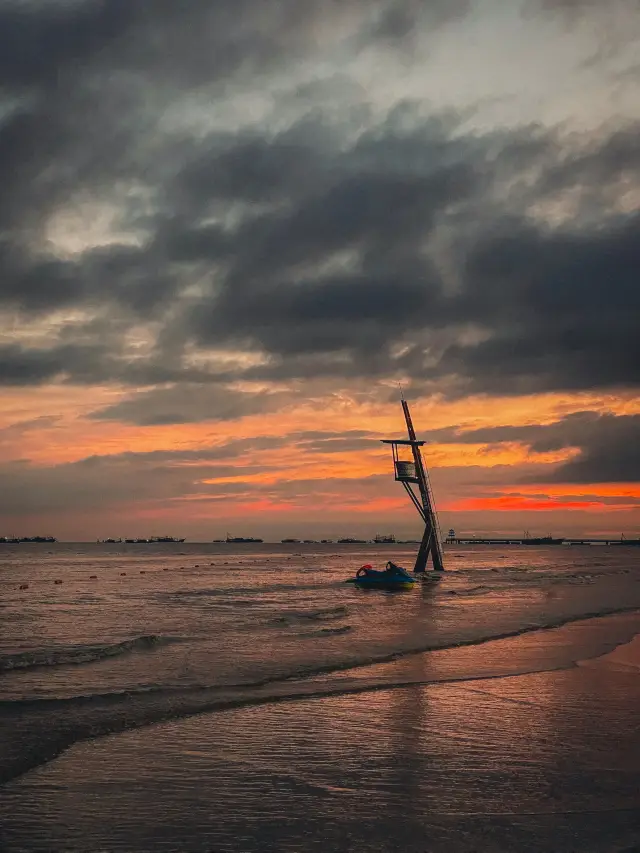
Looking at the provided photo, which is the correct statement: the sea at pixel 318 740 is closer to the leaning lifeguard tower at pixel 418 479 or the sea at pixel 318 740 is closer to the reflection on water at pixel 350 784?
the reflection on water at pixel 350 784

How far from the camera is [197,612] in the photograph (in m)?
42.1

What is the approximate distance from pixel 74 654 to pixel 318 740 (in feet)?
44.5

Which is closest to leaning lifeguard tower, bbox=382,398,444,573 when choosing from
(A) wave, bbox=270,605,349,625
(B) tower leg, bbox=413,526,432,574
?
(B) tower leg, bbox=413,526,432,574

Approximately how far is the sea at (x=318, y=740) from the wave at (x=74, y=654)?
0.44 ft

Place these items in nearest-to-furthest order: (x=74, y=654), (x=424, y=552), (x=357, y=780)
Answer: (x=357, y=780), (x=74, y=654), (x=424, y=552)

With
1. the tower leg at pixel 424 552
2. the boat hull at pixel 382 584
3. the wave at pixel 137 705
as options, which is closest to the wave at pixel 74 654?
the wave at pixel 137 705

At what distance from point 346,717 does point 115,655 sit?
38.1 feet

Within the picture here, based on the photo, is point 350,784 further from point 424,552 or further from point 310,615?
point 424,552

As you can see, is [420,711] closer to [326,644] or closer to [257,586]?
[326,644]

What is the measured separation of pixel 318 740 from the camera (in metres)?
14.5

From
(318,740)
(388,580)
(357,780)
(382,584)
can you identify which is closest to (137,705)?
(318,740)

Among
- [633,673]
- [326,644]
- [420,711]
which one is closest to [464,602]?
[326,644]

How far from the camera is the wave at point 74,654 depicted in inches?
921

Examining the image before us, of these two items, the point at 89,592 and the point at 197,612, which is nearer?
the point at 197,612
